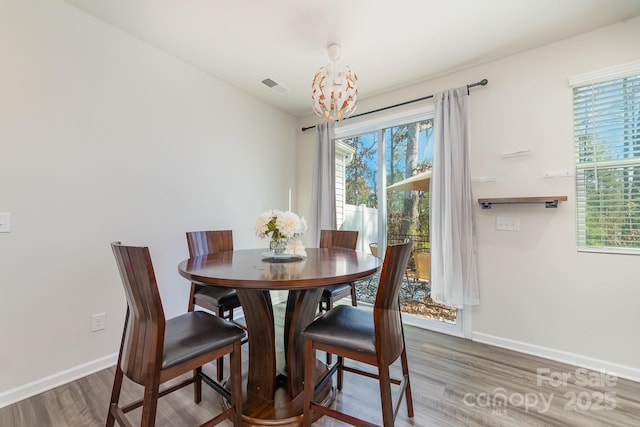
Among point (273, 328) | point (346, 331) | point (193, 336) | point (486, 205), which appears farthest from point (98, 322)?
point (486, 205)

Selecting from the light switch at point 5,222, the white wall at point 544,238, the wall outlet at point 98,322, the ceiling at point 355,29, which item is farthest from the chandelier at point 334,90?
the wall outlet at point 98,322

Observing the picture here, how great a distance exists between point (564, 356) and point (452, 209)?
1445 millimetres

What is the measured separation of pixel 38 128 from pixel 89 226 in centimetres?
71

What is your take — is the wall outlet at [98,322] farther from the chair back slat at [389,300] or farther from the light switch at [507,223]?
the light switch at [507,223]

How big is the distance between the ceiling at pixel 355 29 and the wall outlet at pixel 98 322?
2.25 meters

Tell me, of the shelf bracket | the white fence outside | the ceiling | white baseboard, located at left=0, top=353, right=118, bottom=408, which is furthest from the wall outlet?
the shelf bracket

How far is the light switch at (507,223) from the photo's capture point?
7.82ft

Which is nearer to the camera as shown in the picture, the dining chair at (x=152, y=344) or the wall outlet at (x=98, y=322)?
the dining chair at (x=152, y=344)

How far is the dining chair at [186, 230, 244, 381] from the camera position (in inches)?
73.2

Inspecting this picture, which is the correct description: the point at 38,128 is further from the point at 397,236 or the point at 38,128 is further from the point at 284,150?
the point at 397,236

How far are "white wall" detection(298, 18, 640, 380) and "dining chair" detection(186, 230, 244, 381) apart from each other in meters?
2.24

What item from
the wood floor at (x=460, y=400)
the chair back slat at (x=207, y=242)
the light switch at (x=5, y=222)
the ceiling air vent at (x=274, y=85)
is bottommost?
the wood floor at (x=460, y=400)

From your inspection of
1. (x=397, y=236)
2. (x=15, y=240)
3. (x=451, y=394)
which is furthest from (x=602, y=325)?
(x=15, y=240)

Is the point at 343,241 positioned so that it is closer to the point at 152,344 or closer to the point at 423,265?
the point at 423,265
